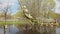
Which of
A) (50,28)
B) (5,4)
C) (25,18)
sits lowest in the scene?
(50,28)

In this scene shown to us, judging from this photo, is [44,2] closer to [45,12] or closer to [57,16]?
[45,12]

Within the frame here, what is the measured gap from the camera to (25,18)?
72.9 inches

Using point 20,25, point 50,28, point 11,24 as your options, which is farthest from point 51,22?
point 11,24

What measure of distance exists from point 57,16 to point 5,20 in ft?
2.29

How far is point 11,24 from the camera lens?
1821 mm

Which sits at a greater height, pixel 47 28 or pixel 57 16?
pixel 57 16

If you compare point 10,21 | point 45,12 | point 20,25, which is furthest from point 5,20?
point 45,12

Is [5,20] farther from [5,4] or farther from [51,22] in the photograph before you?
[51,22]

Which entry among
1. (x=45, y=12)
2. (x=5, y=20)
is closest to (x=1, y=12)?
(x=5, y=20)

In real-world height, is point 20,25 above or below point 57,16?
below

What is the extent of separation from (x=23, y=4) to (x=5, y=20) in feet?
1.04

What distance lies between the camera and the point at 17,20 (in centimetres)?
183

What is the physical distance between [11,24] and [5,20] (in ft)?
0.31

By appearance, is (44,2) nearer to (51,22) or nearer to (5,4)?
(51,22)
